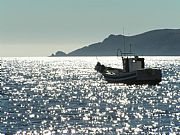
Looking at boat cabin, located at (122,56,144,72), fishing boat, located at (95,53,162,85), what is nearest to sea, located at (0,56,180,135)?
fishing boat, located at (95,53,162,85)

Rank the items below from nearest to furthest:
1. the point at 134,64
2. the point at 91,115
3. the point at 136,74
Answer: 1. the point at 91,115
2. the point at 136,74
3. the point at 134,64

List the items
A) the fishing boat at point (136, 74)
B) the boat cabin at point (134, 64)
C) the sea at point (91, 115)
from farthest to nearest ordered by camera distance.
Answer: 1. the boat cabin at point (134, 64)
2. the fishing boat at point (136, 74)
3. the sea at point (91, 115)

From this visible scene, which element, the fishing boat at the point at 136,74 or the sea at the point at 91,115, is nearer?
the sea at the point at 91,115

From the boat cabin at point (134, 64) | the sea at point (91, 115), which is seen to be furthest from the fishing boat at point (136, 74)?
the sea at point (91, 115)

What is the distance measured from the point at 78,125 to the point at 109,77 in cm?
7400

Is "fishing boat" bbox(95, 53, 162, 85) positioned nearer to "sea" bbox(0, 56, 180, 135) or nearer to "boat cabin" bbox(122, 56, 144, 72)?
"boat cabin" bbox(122, 56, 144, 72)

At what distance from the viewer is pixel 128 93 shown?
94312 millimetres

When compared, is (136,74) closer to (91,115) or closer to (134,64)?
(134,64)

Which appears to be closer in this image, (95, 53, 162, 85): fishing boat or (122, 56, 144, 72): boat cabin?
(95, 53, 162, 85): fishing boat

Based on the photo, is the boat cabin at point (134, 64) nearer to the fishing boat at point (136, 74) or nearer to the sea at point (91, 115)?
the fishing boat at point (136, 74)

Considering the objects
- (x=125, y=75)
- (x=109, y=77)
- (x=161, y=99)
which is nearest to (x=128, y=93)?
(x=161, y=99)

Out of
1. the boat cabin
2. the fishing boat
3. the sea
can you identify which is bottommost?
the sea

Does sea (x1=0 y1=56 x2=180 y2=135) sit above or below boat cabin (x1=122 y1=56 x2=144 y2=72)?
below

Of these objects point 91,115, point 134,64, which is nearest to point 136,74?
point 134,64
